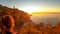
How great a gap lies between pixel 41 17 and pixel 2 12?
1.65ft

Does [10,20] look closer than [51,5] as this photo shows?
Yes

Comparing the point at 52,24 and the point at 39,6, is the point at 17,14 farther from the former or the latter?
the point at 52,24

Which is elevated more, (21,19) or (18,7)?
(18,7)

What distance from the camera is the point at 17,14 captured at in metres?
1.68

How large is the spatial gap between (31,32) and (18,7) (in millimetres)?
385

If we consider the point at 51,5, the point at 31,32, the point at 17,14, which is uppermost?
the point at 51,5

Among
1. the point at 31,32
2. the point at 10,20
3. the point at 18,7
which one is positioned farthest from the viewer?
the point at 18,7

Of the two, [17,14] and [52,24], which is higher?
[17,14]

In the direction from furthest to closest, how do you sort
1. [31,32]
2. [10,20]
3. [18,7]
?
[18,7] < [31,32] < [10,20]

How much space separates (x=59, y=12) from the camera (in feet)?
5.67

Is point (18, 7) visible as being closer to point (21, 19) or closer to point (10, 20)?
point (21, 19)

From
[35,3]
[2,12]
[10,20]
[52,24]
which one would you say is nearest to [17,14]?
[2,12]

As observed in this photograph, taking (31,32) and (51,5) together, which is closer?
(31,32)

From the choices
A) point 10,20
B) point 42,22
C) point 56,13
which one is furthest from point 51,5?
point 10,20
